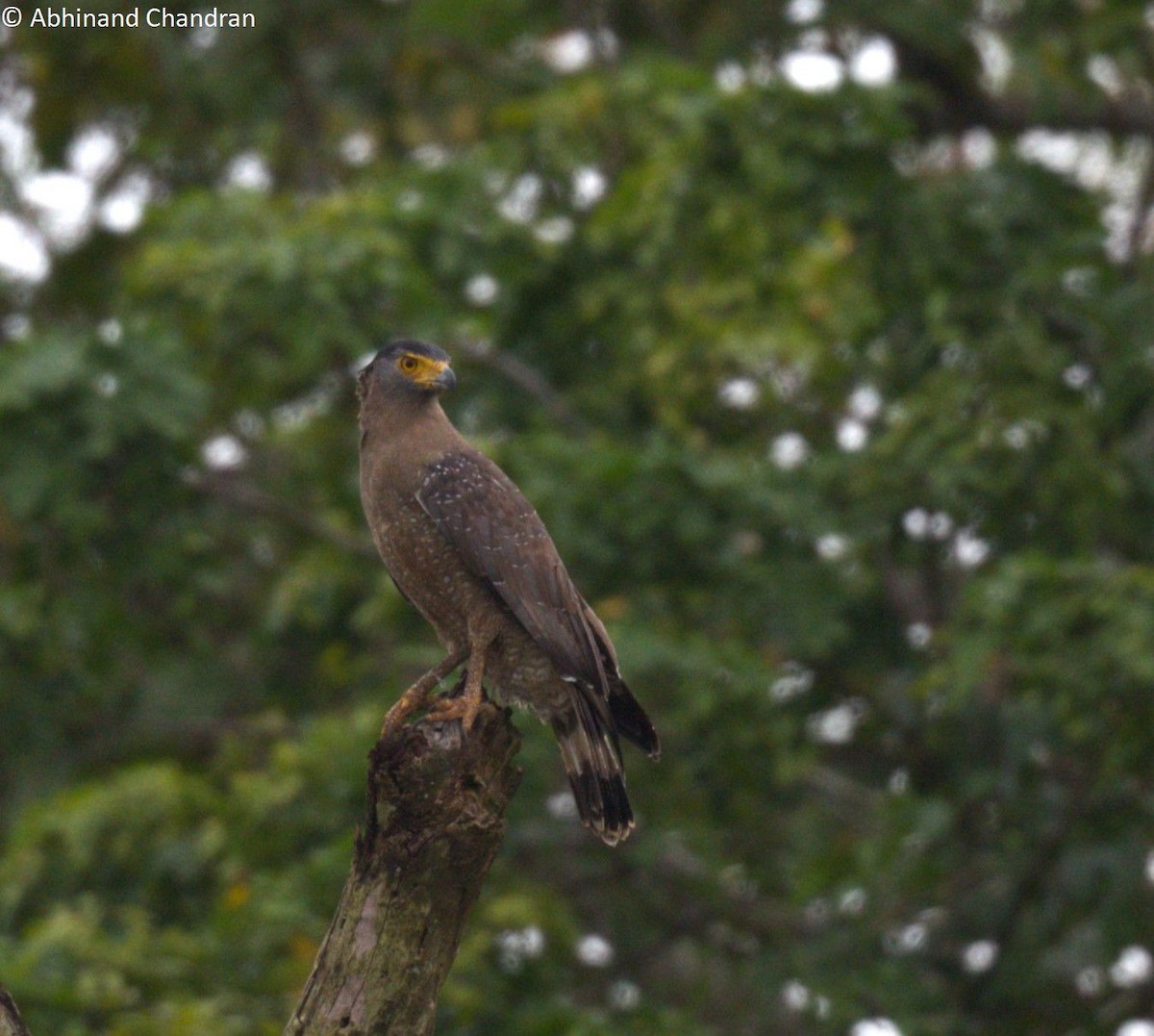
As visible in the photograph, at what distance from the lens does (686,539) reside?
7.49 m

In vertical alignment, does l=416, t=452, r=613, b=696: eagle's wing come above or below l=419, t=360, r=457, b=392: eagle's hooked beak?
below

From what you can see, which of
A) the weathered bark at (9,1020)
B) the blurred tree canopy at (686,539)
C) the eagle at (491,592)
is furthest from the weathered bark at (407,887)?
the blurred tree canopy at (686,539)

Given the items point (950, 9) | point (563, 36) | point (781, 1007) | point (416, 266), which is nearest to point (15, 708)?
point (416, 266)

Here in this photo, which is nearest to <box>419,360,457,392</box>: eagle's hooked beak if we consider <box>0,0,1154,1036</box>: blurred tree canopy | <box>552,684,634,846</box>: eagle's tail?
<box>552,684,634,846</box>: eagle's tail

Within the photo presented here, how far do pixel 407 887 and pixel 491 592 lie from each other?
4.76 ft

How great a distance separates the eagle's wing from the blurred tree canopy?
1.90 metres

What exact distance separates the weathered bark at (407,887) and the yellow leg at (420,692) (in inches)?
25.4

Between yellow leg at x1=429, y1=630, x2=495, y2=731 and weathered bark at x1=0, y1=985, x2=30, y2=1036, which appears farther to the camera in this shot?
yellow leg at x1=429, y1=630, x2=495, y2=731

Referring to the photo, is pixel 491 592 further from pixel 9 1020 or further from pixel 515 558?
pixel 9 1020

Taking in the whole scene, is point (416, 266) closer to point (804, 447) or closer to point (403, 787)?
point (804, 447)

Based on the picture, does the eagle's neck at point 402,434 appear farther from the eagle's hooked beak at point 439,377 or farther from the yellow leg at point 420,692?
the yellow leg at point 420,692

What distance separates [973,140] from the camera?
9945 millimetres

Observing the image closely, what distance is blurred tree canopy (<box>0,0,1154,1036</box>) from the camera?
7.16 m

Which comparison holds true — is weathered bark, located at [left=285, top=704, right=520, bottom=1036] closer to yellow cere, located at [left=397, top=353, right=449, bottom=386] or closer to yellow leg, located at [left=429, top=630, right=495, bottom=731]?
yellow leg, located at [left=429, top=630, right=495, bottom=731]
